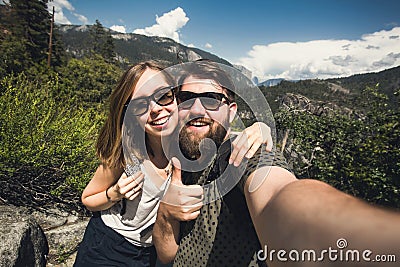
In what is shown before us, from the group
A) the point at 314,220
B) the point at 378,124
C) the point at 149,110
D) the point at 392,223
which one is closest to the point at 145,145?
the point at 149,110

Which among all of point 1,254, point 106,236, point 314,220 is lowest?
point 1,254

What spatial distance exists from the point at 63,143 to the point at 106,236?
2.34m

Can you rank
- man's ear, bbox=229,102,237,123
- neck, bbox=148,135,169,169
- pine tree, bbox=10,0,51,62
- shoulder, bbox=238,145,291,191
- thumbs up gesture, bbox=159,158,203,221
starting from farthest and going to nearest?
pine tree, bbox=10,0,51,62
neck, bbox=148,135,169,169
man's ear, bbox=229,102,237,123
thumbs up gesture, bbox=159,158,203,221
shoulder, bbox=238,145,291,191

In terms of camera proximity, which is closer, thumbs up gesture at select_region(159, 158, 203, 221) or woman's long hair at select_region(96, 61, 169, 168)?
thumbs up gesture at select_region(159, 158, 203, 221)

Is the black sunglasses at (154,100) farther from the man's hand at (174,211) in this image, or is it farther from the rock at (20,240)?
the rock at (20,240)

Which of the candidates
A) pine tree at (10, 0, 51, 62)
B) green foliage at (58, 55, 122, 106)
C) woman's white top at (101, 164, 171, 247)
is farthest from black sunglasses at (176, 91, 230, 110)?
pine tree at (10, 0, 51, 62)

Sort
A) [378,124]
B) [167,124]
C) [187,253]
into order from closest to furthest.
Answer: [187,253] < [167,124] < [378,124]

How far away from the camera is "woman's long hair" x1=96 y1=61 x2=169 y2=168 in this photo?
1624mm

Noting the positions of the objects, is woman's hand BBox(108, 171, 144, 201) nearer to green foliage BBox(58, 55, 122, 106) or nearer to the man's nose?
the man's nose

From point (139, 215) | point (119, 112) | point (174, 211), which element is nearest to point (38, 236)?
point (139, 215)

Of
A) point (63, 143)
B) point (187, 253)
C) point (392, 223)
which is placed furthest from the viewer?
point (63, 143)

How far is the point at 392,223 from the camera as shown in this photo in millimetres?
385

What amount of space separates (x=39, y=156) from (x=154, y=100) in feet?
8.58

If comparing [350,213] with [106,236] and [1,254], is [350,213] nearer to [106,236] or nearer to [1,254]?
[106,236]
